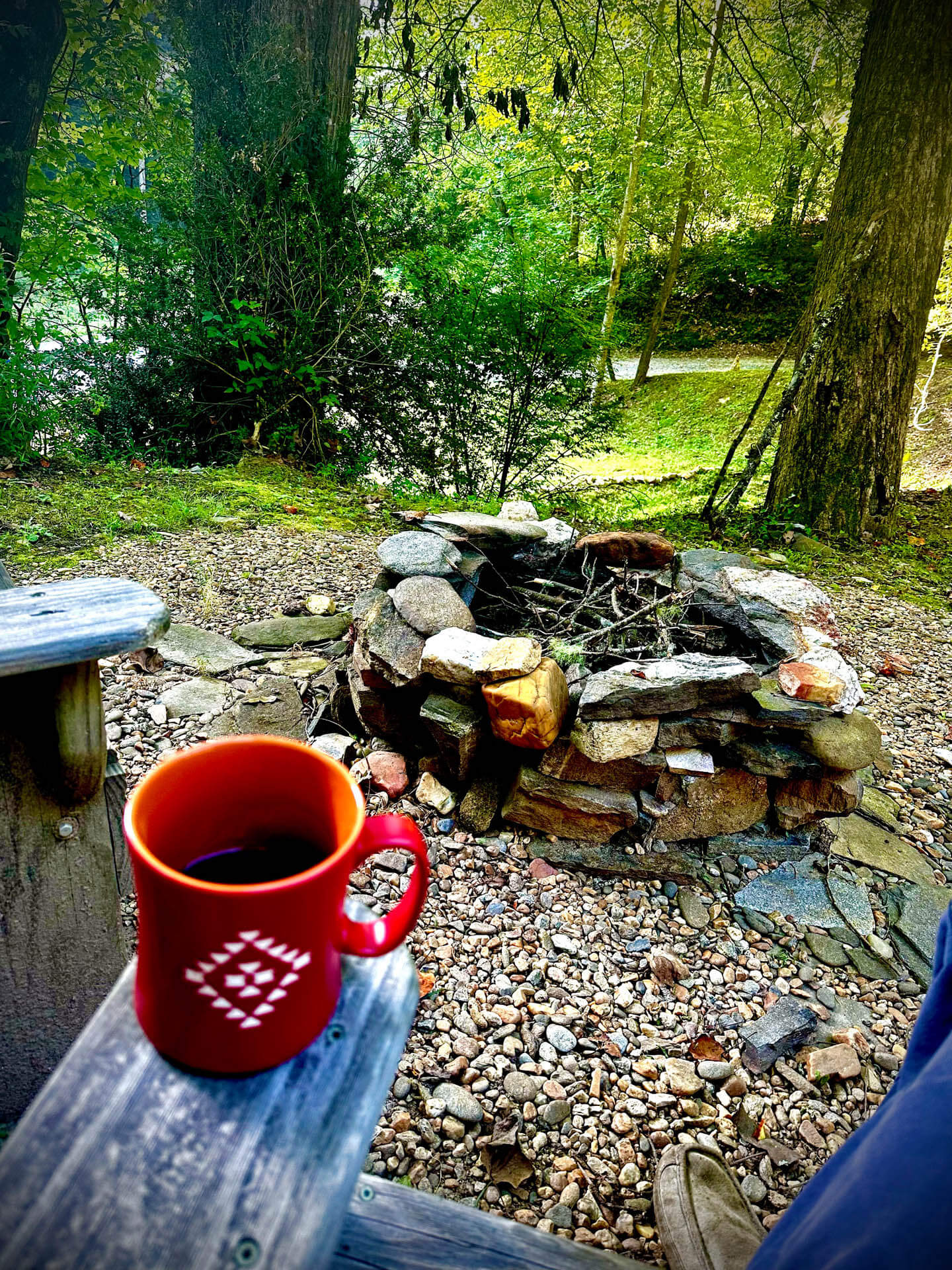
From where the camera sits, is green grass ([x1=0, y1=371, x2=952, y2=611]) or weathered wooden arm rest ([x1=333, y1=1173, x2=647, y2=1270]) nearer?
weathered wooden arm rest ([x1=333, y1=1173, x2=647, y2=1270])

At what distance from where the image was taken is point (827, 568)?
4395mm

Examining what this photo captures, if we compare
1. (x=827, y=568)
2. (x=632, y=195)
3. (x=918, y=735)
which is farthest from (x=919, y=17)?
(x=632, y=195)

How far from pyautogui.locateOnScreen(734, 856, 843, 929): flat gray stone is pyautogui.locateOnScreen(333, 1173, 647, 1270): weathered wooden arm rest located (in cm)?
132

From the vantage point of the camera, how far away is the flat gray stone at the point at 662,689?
6.30ft

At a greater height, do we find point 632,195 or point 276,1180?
point 632,195

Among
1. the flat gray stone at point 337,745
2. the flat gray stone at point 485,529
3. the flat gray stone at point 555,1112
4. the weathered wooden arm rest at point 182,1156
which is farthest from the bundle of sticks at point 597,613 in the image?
the weathered wooden arm rest at point 182,1156

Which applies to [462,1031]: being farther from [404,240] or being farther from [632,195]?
[632,195]

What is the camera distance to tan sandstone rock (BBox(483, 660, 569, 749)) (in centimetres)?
191

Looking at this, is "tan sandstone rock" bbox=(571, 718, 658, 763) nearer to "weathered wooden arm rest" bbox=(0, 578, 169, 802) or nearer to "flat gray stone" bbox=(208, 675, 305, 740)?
"flat gray stone" bbox=(208, 675, 305, 740)

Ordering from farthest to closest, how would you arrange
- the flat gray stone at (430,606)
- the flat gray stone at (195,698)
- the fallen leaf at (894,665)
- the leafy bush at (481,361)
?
the leafy bush at (481,361), the fallen leaf at (894,665), the flat gray stone at (195,698), the flat gray stone at (430,606)

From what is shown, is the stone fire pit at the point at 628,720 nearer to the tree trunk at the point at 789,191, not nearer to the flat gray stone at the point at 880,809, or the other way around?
the flat gray stone at the point at 880,809

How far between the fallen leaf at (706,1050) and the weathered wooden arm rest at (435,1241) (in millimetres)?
826

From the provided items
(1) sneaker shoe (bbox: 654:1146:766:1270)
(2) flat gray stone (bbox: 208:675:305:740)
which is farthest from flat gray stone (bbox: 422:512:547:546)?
(1) sneaker shoe (bbox: 654:1146:766:1270)

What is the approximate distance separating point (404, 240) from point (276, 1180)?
5527mm
